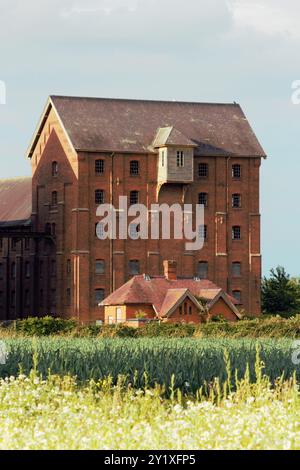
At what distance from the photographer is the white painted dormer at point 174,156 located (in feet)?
292

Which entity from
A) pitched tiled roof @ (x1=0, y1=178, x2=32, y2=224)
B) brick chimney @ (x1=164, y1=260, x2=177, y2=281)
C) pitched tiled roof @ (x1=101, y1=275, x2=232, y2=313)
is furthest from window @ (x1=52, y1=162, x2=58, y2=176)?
pitched tiled roof @ (x1=101, y1=275, x2=232, y2=313)

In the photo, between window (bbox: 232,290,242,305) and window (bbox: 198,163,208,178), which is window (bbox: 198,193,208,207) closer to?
window (bbox: 198,163,208,178)

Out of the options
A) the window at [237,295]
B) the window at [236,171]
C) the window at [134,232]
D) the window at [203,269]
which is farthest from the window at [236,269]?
the window at [134,232]

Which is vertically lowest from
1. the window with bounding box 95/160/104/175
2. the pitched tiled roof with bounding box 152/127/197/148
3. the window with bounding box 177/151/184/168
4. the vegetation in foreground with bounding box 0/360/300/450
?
the vegetation in foreground with bounding box 0/360/300/450

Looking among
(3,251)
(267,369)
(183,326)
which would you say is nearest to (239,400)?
(267,369)

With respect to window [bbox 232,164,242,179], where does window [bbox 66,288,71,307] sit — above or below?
below

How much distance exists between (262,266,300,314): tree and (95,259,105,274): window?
12187 millimetres

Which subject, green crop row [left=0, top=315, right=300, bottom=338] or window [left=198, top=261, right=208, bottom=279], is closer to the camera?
green crop row [left=0, top=315, right=300, bottom=338]

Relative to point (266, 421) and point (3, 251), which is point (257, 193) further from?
point (266, 421)

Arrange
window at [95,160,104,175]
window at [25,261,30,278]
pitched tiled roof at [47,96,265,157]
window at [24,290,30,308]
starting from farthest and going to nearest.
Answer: window at [25,261,30,278] → window at [24,290,30,308] → pitched tiled roof at [47,96,265,157] → window at [95,160,104,175]

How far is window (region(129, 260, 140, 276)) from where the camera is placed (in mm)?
88938
